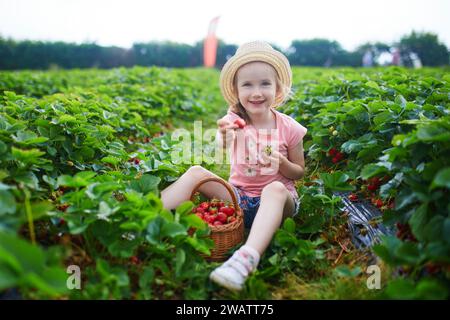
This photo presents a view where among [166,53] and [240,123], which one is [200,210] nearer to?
[240,123]

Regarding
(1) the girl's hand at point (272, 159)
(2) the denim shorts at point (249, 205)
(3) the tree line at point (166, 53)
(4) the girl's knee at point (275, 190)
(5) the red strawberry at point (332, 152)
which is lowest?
(2) the denim shorts at point (249, 205)

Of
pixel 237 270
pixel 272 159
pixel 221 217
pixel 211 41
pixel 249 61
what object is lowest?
pixel 237 270

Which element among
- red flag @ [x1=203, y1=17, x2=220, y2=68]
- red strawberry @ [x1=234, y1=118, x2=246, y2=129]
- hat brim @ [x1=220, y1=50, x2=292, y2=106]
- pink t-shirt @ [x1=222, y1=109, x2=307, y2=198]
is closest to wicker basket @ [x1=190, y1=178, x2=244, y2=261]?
pink t-shirt @ [x1=222, y1=109, x2=307, y2=198]

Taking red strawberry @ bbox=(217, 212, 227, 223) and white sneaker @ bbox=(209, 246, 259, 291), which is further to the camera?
red strawberry @ bbox=(217, 212, 227, 223)

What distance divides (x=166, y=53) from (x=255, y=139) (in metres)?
29.8

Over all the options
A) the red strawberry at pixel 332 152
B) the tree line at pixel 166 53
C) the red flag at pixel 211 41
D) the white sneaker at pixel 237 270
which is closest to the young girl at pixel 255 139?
the white sneaker at pixel 237 270

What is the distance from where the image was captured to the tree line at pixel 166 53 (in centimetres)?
2311

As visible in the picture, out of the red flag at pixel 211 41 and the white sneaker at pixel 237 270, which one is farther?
the red flag at pixel 211 41

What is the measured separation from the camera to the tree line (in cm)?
2311

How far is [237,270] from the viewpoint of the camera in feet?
5.78

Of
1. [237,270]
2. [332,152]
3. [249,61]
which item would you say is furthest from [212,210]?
[332,152]

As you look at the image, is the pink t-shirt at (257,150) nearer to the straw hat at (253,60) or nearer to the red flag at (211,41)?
the straw hat at (253,60)

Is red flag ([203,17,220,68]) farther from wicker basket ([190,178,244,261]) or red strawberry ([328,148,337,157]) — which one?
wicker basket ([190,178,244,261])

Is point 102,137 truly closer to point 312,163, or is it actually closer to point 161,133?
point 312,163
